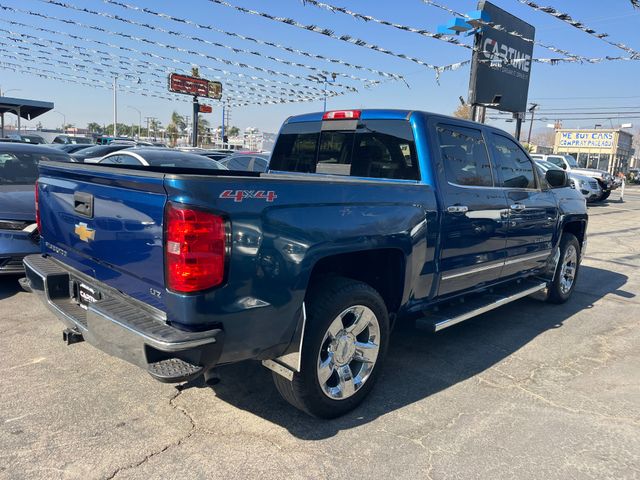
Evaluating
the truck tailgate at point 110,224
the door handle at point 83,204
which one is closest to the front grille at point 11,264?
the truck tailgate at point 110,224

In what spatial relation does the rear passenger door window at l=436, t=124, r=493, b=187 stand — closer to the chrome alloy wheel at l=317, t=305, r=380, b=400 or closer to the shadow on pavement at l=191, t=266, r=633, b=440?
the chrome alloy wheel at l=317, t=305, r=380, b=400

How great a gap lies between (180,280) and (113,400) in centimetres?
140

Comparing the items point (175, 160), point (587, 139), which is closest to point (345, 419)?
point (175, 160)

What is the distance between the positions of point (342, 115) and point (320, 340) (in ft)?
7.26

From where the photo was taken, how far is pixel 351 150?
4.28 m

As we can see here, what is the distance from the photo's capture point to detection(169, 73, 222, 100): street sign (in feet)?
104

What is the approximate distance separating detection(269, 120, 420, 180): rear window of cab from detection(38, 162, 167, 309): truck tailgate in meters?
Result: 1.99

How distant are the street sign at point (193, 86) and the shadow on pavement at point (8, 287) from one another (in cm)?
2778

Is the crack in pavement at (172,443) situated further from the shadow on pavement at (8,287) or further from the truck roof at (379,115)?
the shadow on pavement at (8,287)

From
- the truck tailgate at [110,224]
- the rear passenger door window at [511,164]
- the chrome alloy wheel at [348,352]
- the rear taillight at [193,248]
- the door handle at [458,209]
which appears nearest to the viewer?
the rear taillight at [193,248]

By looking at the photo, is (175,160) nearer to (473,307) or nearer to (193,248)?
(473,307)

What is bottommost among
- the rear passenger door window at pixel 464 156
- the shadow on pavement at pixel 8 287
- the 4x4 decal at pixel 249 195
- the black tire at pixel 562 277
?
the shadow on pavement at pixel 8 287

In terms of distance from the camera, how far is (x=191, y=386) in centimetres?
356

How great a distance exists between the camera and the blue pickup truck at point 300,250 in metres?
2.42
